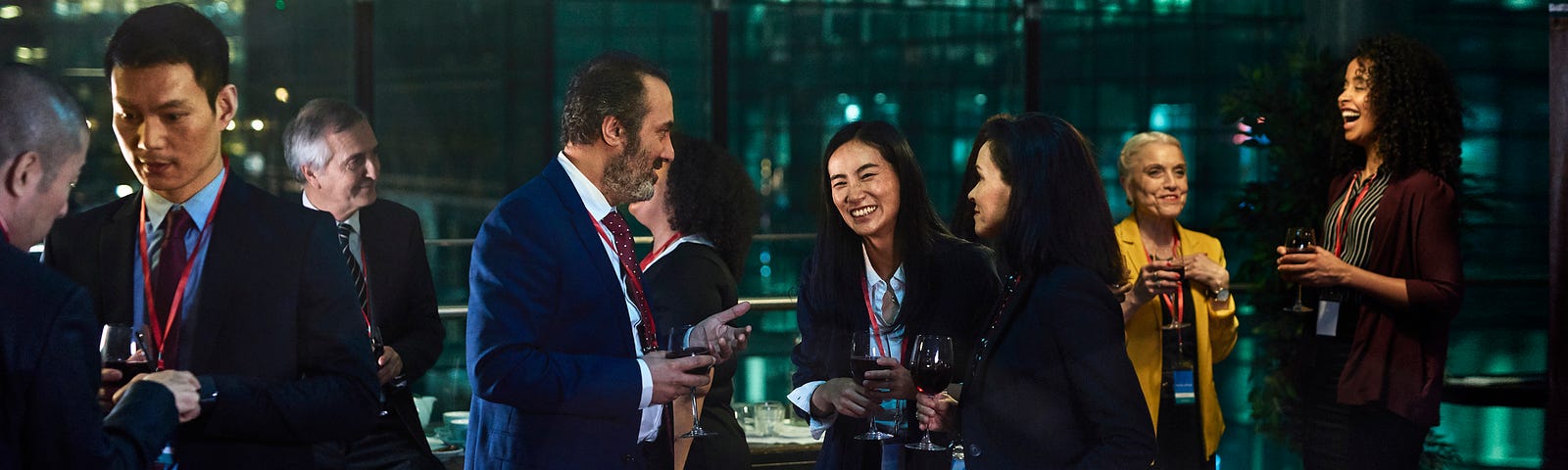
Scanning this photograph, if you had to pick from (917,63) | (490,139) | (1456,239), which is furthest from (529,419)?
(917,63)

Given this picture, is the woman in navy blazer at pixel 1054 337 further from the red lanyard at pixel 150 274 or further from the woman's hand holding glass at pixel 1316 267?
the woman's hand holding glass at pixel 1316 267

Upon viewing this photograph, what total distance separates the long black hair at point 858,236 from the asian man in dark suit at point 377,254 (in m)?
0.99

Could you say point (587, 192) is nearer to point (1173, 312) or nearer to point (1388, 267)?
point (1173, 312)

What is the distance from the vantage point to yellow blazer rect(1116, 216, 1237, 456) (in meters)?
3.74

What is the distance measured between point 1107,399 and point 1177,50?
24.4m

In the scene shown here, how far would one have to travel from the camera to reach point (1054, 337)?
2.24 m

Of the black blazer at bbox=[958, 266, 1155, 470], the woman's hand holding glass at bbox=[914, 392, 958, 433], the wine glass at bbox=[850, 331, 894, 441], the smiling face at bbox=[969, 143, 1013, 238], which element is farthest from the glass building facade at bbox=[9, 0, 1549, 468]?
the black blazer at bbox=[958, 266, 1155, 470]

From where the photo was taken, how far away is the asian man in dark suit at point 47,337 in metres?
1.60

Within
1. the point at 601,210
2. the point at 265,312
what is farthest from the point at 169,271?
the point at 601,210

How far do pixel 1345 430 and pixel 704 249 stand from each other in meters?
2.13

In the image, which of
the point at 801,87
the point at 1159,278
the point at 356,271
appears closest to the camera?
the point at 356,271

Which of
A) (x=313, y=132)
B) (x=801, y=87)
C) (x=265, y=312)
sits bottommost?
(x=265, y=312)

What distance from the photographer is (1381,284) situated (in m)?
3.85

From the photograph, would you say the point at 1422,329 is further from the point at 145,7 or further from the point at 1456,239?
the point at 145,7
